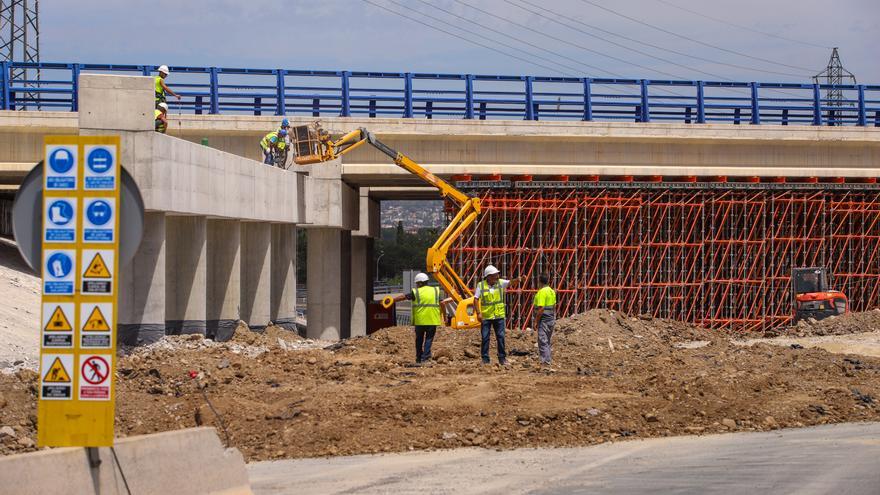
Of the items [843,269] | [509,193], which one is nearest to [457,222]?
[509,193]

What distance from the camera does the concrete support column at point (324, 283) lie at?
3597cm

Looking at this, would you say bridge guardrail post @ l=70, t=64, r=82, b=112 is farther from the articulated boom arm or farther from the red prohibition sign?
the red prohibition sign

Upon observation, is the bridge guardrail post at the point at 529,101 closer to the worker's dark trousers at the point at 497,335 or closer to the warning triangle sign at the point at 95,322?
the worker's dark trousers at the point at 497,335

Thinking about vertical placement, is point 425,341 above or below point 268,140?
below

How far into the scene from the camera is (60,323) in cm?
827

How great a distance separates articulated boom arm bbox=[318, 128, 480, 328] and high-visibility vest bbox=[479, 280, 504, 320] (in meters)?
9.70

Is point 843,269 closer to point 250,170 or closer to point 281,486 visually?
point 250,170

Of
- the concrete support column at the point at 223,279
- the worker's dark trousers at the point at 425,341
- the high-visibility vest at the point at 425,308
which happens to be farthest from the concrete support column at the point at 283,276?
the high-visibility vest at the point at 425,308

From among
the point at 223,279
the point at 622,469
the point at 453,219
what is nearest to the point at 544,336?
the point at 622,469

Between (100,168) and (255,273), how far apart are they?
23019 mm

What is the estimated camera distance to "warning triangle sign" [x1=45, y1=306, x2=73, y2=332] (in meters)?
8.27

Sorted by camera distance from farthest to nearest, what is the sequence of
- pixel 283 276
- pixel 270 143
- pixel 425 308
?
pixel 283 276
pixel 270 143
pixel 425 308

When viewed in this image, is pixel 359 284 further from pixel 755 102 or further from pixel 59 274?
pixel 59 274

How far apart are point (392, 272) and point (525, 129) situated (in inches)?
4192
